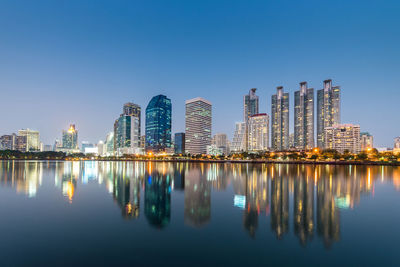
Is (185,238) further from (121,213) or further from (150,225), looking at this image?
(121,213)

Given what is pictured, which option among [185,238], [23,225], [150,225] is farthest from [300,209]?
[23,225]

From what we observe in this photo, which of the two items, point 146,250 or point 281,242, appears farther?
point 281,242

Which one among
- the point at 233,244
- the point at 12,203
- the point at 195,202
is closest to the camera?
the point at 233,244

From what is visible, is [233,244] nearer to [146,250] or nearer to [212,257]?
[212,257]

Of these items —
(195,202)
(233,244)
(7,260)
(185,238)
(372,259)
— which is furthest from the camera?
(195,202)

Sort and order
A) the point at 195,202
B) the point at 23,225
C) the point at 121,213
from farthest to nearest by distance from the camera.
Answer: the point at 195,202 → the point at 121,213 → the point at 23,225

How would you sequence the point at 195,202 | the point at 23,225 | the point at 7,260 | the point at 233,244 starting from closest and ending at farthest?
the point at 7,260 → the point at 233,244 → the point at 23,225 → the point at 195,202

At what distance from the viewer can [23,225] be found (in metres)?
17.4

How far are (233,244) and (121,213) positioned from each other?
1261 cm

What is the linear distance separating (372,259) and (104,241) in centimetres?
1696

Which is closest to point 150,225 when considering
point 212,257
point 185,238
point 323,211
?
point 185,238

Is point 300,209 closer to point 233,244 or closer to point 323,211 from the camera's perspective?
point 323,211

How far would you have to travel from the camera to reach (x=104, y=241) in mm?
14250

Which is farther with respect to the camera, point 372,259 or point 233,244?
point 233,244
